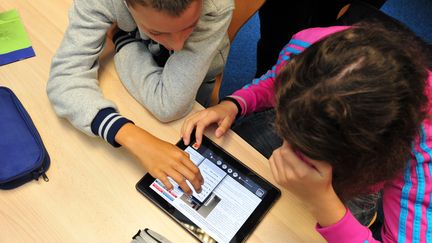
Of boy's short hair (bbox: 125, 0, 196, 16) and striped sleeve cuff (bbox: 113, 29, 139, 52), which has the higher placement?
boy's short hair (bbox: 125, 0, 196, 16)

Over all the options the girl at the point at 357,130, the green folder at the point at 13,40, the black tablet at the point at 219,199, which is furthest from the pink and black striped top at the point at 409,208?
the green folder at the point at 13,40

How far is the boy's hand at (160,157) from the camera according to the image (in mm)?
723

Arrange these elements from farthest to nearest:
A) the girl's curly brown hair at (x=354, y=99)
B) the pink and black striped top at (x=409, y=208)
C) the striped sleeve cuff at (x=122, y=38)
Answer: the striped sleeve cuff at (x=122, y=38)
the pink and black striped top at (x=409, y=208)
the girl's curly brown hair at (x=354, y=99)

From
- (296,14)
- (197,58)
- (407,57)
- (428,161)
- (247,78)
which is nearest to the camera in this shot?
(407,57)

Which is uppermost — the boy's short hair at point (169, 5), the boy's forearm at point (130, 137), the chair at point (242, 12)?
the boy's short hair at point (169, 5)

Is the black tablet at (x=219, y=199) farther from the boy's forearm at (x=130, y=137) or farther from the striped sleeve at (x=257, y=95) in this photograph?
the striped sleeve at (x=257, y=95)

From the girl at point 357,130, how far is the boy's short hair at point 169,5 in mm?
211

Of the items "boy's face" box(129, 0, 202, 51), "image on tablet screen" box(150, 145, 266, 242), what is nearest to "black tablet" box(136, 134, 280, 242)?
"image on tablet screen" box(150, 145, 266, 242)

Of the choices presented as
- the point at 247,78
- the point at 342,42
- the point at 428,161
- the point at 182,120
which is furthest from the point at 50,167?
the point at 247,78

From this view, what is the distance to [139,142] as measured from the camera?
75 cm

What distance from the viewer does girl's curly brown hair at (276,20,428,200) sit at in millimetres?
508

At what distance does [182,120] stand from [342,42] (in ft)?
1.28

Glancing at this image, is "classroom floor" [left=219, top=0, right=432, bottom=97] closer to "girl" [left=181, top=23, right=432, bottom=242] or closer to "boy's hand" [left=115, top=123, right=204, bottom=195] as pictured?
"boy's hand" [left=115, top=123, right=204, bottom=195]

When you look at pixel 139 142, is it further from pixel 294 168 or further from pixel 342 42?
pixel 342 42
